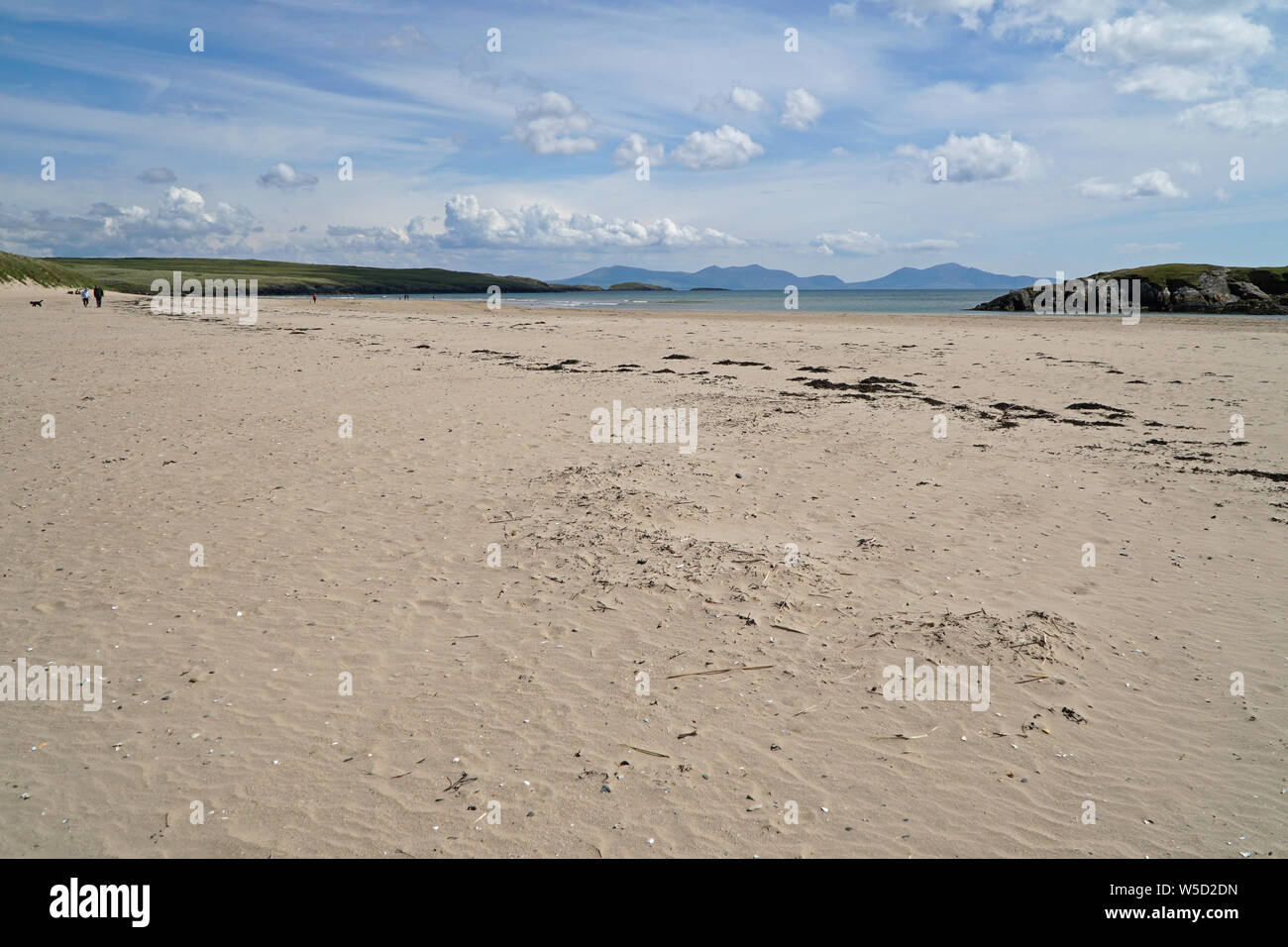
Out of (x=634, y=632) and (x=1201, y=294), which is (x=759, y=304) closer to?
(x=1201, y=294)

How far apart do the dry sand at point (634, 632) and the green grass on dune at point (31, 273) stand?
58.7 m

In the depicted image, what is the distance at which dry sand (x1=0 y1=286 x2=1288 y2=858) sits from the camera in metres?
4.56

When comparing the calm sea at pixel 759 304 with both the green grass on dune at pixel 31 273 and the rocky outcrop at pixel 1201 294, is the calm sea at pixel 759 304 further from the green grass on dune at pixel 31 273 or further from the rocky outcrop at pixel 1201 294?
the green grass on dune at pixel 31 273

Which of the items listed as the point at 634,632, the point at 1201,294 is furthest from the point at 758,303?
the point at 634,632

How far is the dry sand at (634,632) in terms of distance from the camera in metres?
4.56

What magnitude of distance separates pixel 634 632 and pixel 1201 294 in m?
83.0

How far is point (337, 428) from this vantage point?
44.9 ft

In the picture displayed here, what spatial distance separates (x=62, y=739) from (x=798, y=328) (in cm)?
3543

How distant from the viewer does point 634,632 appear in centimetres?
672

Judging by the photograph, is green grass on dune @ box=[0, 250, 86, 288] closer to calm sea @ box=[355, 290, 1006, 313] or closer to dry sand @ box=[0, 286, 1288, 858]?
calm sea @ box=[355, 290, 1006, 313]

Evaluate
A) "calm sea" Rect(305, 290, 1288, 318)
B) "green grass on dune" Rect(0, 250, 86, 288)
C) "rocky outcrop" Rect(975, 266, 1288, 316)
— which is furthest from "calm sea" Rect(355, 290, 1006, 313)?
"green grass on dune" Rect(0, 250, 86, 288)

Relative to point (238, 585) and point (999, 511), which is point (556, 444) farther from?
point (999, 511)
